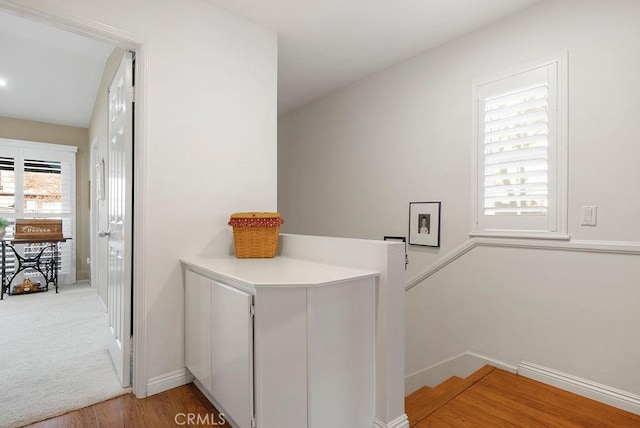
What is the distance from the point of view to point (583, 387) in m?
1.99

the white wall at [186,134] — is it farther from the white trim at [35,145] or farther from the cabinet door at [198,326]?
the white trim at [35,145]

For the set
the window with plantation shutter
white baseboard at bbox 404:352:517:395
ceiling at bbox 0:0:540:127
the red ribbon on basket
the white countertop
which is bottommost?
white baseboard at bbox 404:352:517:395

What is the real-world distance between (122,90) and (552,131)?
286cm

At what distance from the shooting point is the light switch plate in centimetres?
199

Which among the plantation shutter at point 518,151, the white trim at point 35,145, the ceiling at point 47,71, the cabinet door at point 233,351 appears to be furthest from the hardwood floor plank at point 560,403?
the white trim at point 35,145

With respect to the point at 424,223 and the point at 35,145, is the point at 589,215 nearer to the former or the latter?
the point at 424,223

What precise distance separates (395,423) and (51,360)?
8.07 feet

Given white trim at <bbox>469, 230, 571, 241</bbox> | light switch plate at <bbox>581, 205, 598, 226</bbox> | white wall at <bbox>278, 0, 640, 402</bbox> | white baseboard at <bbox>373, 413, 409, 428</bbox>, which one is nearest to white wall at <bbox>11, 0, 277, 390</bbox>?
white baseboard at <bbox>373, 413, 409, 428</bbox>

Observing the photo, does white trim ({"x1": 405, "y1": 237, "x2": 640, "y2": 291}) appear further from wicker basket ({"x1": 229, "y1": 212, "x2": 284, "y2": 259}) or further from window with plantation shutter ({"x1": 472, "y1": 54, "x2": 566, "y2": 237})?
wicker basket ({"x1": 229, "y1": 212, "x2": 284, "y2": 259})

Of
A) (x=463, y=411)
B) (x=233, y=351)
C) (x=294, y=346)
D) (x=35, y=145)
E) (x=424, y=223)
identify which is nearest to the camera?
(x=294, y=346)

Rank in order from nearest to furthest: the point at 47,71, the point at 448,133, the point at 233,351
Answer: the point at 233,351 < the point at 448,133 < the point at 47,71

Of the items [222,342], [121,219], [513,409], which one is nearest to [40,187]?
[121,219]

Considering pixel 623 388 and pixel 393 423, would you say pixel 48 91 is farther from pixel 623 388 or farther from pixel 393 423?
pixel 623 388

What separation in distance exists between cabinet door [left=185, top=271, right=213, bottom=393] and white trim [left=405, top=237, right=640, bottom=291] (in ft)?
6.09
